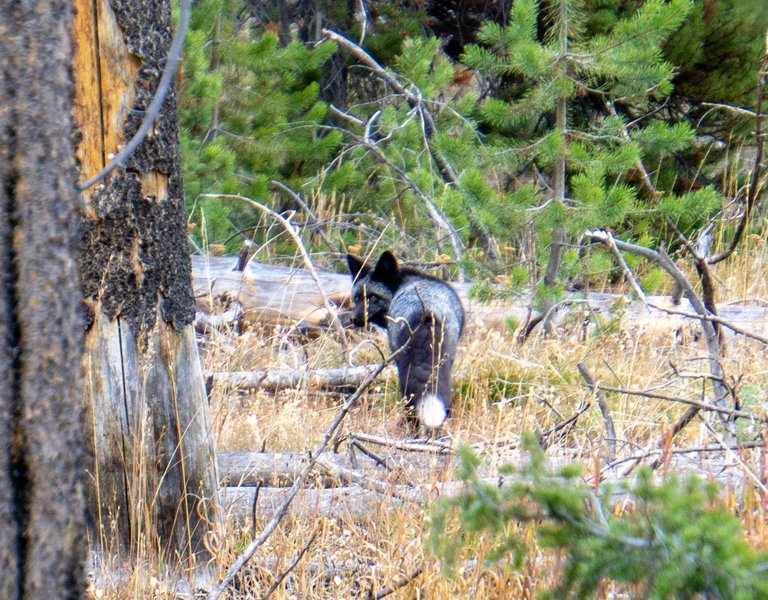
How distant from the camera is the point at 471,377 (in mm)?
6188

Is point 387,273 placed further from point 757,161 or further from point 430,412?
point 757,161

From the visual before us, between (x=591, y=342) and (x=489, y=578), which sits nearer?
(x=489, y=578)

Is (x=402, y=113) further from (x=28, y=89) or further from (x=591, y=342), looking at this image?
(x=28, y=89)

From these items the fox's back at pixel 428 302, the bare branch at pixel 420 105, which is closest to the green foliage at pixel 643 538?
the fox's back at pixel 428 302

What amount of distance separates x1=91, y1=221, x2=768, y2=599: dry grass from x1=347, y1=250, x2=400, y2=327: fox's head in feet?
1.27

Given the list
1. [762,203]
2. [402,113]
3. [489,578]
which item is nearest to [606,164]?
[402,113]

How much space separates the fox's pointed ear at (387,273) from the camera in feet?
23.1

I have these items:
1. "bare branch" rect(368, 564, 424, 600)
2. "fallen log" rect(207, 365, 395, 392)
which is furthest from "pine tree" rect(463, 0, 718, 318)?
"bare branch" rect(368, 564, 424, 600)

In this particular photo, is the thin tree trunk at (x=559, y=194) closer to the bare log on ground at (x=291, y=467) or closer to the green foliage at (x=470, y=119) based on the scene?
the green foliage at (x=470, y=119)

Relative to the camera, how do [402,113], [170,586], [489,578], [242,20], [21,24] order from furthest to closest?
1. [242,20]
2. [402,113]
3. [170,586]
4. [489,578]
5. [21,24]

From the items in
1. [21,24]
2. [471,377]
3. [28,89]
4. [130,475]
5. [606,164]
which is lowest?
[471,377]

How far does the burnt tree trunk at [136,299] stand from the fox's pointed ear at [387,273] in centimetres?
366

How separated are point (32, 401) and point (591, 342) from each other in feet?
19.7

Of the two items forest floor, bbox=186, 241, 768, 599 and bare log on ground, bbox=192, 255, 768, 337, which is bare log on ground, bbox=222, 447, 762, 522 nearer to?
forest floor, bbox=186, 241, 768, 599
